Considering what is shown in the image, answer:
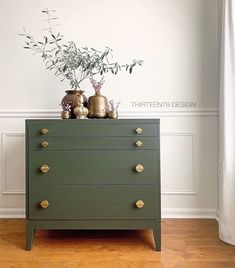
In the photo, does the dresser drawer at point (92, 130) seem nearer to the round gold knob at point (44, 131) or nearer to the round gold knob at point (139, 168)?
the round gold knob at point (44, 131)

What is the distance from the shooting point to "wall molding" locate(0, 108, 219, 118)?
8.52 feet

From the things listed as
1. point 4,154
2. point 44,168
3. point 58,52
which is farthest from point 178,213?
point 58,52

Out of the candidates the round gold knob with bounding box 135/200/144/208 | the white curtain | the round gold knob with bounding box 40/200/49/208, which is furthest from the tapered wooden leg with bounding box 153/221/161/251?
the round gold knob with bounding box 40/200/49/208

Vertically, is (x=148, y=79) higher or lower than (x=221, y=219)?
higher

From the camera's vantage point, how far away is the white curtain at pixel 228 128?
2098 millimetres

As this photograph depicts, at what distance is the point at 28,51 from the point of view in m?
2.62

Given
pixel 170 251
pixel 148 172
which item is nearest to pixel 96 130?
pixel 148 172

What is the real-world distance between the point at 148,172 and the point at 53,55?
1.35m

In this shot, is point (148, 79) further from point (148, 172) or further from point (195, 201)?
point (195, 201)

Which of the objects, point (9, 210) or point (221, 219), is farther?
point (9, 210)

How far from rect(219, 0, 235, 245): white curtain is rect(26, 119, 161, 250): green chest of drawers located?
504 millimetres

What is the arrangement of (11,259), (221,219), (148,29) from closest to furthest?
1. (11,259)
2. (221,219)
3. (148,29)

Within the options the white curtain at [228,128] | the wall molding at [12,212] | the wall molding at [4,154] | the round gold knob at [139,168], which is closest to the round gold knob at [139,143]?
the round gold knob at [139,168]

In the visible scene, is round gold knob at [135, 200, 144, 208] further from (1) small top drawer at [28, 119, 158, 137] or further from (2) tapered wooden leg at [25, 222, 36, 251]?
(2) tapered wooden leg at [25, 222, 36, 251]
